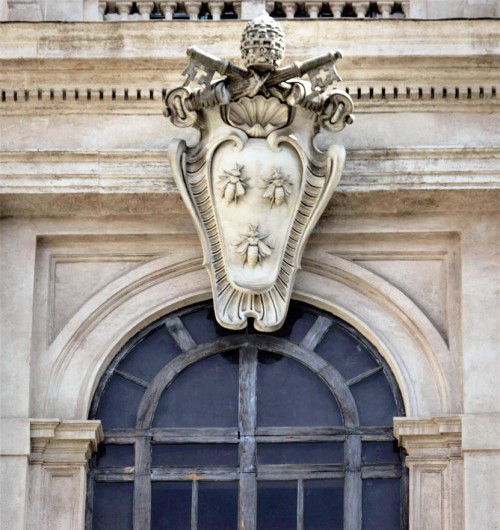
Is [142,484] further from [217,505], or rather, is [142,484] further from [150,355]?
[150,355]

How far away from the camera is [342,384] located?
2598cm

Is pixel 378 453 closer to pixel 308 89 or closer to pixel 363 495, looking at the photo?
pixel 363 495

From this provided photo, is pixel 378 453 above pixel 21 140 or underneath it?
underneath

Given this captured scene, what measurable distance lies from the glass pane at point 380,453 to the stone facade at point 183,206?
1.00ft

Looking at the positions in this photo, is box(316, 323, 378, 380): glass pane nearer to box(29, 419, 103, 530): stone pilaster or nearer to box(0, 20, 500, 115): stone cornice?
box(0, 20, 500, 115): stone cornice

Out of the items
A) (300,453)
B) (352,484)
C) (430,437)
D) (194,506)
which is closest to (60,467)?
(194,506)

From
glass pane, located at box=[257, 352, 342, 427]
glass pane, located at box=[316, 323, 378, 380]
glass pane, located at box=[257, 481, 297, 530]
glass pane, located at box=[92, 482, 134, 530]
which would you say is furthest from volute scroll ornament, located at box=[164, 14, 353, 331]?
glass pane, located at box=[92, 482, 134, 530]

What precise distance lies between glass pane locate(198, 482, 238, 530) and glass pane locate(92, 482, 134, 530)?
52 centimetres

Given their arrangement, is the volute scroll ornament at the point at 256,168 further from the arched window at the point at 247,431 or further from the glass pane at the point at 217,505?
the glass pane at the point at 217,505

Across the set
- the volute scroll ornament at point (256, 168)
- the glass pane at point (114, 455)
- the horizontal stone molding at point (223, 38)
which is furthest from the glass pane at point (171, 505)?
the horizontal stone molding at point (223, 38)

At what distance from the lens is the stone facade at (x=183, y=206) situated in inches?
1019

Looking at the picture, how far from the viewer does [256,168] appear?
25719mm

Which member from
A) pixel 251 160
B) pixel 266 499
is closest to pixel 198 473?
pixel 266 499

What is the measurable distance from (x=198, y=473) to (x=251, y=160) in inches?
91.6
